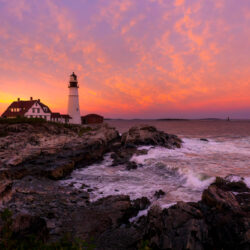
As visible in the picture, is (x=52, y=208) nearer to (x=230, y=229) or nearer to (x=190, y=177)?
(x=230, y=229)

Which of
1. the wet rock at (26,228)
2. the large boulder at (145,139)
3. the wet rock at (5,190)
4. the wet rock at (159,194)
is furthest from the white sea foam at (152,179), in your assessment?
the large boulder at (145,139)

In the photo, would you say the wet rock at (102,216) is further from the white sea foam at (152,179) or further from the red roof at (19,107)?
the red roof at (19,107)

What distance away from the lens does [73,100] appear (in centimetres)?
5669

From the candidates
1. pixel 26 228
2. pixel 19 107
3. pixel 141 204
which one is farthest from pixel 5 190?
pixel 19 107

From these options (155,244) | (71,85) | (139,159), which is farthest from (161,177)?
(71,85)

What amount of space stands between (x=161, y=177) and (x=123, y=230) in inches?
352

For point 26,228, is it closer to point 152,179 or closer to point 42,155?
point 152,179

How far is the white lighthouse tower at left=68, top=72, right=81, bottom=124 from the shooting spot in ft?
185

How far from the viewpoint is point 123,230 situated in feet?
23.9

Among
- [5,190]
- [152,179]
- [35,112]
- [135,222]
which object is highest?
[35,112]

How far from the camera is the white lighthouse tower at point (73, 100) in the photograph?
5650 centimetres

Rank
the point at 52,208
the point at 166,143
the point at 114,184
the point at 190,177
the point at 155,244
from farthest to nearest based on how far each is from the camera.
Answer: the point at 166,143, the point at 190,177, the point at 114,184, the point at 52,208, the point at 155,244

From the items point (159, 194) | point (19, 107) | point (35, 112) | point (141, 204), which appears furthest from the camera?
point (35, 112)

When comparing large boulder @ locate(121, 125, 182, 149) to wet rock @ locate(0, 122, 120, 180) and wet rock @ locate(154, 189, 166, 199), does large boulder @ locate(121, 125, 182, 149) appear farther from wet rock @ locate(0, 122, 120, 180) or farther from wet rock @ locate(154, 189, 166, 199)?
wet rock @ locate(154, 189, 166, 199)
